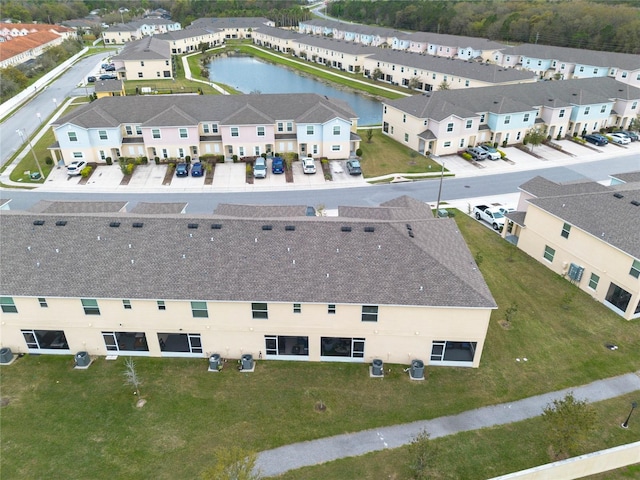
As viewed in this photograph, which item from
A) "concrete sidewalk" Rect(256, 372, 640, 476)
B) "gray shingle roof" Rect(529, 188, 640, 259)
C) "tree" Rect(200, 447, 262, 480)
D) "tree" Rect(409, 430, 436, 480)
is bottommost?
"concrete sidewalk" Rect(256, 372, 640, 476)

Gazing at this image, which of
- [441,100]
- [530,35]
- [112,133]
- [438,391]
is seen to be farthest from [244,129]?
[530,35]

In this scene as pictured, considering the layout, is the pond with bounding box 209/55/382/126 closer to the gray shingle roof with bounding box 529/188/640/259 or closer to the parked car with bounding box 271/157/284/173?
the parked car with bounding box 271/157/284/173

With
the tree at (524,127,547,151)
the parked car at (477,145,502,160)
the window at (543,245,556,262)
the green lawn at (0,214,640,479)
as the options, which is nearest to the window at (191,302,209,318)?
the green lawn at (0,214,640,479)

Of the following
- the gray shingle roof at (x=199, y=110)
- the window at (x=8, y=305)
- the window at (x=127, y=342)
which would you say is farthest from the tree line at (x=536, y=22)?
the window at (x=8, y=305)

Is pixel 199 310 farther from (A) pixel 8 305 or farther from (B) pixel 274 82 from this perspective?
(B) pixel 274 82

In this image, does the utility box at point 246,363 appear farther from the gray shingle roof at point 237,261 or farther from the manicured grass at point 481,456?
the manicured grass at point 481,456

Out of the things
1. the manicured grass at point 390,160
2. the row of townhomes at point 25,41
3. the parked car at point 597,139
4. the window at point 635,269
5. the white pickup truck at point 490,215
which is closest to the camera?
the window at point 635,269

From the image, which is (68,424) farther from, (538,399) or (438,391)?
(538,399)
